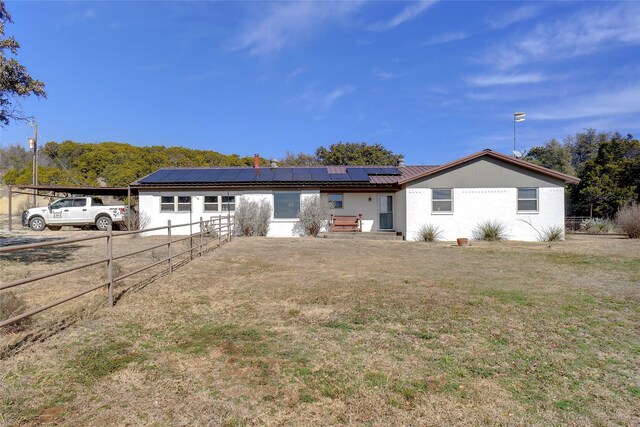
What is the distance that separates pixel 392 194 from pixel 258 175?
7.74 meters

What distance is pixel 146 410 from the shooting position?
285 cm

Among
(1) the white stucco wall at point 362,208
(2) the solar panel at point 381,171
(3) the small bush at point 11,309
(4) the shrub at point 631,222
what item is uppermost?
(2) the solar panel at point 381,171

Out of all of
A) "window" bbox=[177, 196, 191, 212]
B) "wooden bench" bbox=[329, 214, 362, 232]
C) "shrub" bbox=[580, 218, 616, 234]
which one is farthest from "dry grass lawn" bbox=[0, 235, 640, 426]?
"shrub" bbox=[580, 218, 616, 234]

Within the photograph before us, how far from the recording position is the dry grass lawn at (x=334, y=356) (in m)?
2.87

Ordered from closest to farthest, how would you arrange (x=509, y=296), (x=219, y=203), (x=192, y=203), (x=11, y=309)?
(x=11, y=309) → (x=509, y=296) → (x=219, y=203) → (x=192, y=203)

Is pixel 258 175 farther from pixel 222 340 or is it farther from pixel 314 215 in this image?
pixel 222 340

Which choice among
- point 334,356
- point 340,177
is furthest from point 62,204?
point 334,356

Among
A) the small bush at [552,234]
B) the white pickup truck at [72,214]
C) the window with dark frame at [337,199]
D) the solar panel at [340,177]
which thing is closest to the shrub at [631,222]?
the small bush at [552,234]

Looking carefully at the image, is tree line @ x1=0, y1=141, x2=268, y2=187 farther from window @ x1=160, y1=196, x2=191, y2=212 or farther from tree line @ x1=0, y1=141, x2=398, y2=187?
window @ x1=160, y1=196, x2=191, y2=212

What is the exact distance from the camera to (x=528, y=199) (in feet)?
56.1

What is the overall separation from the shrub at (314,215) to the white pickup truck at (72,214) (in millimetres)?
10311

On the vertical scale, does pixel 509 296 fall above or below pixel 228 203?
below

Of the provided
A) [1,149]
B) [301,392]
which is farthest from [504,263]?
[1,149]

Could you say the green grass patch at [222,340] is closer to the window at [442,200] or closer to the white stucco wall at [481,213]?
the white stucco wall at [481,213]
